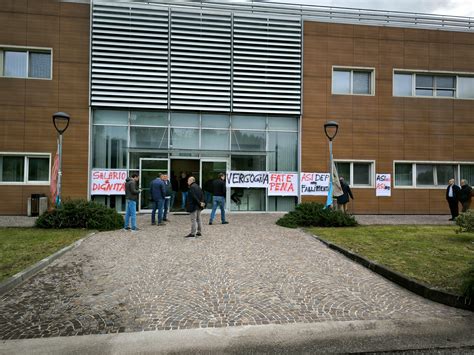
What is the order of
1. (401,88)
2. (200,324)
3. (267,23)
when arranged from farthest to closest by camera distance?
(401,88)
(267,23)
(200,324)

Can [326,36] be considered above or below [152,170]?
above

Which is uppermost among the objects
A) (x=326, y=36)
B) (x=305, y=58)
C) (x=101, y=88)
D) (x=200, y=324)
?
(x=326, y=36)

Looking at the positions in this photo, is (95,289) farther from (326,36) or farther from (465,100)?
(465,100)

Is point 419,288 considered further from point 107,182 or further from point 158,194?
→ point 107,182

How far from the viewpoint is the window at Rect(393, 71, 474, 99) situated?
17.0 meters

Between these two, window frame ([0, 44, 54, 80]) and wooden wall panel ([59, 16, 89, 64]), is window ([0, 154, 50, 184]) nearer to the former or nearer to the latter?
window frame ([0, 44, 54, 80])

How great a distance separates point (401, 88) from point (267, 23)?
7.63 m

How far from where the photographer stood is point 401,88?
17016 mm

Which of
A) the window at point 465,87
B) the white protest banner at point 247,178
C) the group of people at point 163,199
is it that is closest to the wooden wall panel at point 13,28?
the group of people at point 163,199

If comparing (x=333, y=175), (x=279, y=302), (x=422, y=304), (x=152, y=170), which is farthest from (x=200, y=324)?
(x=152, y=170)

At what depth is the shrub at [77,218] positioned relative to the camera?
1052 centimetres

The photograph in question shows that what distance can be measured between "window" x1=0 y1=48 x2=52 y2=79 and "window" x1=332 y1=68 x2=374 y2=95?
13.5 metres

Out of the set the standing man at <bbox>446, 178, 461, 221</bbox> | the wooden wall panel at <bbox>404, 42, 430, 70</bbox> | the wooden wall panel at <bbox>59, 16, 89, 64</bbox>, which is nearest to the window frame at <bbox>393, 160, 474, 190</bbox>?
the standing man at <bbox>446, 178, 461, 221</bbox>

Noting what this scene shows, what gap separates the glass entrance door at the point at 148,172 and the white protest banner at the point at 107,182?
0.88 meters
